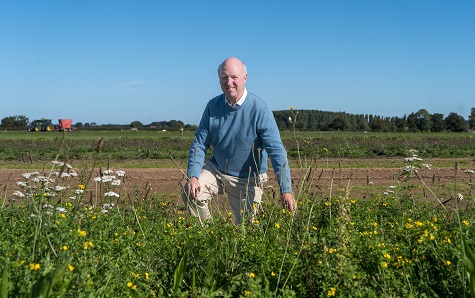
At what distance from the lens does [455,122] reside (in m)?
66.9

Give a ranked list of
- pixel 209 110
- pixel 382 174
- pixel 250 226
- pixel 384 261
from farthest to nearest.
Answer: pixel 382 174
pixel 209 110
pixel 250 226
pixel 384 261

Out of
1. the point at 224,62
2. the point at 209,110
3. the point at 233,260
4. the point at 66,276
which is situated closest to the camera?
the point at 66,276

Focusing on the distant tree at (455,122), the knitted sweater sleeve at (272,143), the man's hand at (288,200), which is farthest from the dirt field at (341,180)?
the distant tree at (455,122)

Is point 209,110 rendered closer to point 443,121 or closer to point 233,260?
point 233,260

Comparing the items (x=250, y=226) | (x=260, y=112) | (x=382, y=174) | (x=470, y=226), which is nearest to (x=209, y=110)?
(x=260, y=112)

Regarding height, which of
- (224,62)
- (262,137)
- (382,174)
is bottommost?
(382,174)

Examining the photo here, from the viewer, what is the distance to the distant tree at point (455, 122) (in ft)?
219

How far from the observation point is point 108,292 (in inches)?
136

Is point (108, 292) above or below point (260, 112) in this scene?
below

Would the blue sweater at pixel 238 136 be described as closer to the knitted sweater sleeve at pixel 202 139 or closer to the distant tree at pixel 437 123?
the knitted sweater sleeve at pixel 202 139

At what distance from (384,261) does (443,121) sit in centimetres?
6803

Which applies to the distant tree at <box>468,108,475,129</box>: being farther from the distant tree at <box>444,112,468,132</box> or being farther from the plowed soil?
the plowed soil

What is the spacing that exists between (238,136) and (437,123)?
64.2 meters

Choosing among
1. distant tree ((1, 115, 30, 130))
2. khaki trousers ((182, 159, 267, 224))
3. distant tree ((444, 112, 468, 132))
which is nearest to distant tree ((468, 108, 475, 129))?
distant tree ((444, 112, 468, 132))
